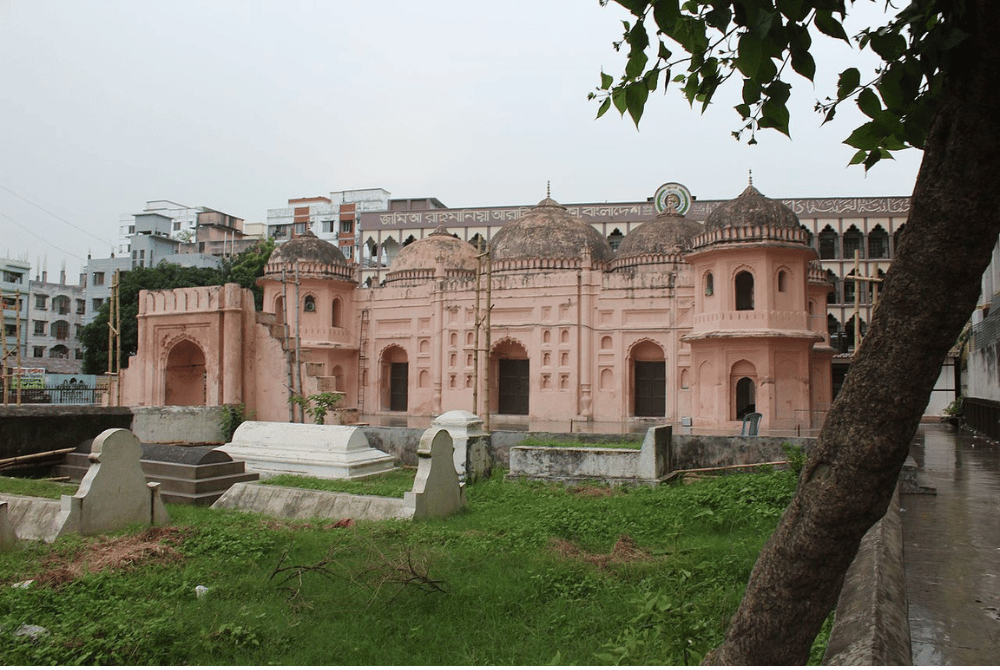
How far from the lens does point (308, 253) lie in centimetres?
2616

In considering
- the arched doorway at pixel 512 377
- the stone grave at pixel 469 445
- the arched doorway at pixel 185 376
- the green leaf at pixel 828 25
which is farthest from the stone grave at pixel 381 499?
the arched doorway at pixel 512 377

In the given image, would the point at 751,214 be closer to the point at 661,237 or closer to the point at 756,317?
the point at 756,317

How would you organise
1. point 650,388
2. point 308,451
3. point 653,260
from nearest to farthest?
point 308,451
point 650,388
point 653,260

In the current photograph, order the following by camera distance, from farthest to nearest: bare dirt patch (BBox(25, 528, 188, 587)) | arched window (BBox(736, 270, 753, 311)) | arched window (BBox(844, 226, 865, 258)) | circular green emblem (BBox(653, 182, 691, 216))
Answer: arched window (BBox(844, 226, 865, 258)) → circular green emblem (BBox(653, 182, 691, 216)) → arched window (BBox(736, 270, 753, 311)) → bare dirt patch (BBox(25, 528, 188, 587))

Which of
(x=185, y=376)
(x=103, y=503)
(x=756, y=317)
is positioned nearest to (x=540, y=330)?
(x=756, y=317)

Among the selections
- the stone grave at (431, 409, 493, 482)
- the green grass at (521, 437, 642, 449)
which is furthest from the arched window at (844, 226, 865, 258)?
the stone grave at (431, 409, 493, 482)

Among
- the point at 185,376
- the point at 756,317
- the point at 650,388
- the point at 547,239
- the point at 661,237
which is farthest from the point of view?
the point at 547,239

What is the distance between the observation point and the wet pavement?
12.3 ft

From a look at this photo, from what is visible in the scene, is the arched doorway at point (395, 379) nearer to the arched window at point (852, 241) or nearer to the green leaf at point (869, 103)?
the arched window at point (852, 241)

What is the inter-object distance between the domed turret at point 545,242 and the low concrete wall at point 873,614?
808 inches

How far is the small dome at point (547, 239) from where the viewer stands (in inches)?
1027

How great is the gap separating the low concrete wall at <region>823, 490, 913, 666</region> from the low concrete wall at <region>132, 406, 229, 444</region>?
1564cm

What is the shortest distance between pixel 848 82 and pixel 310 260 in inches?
964

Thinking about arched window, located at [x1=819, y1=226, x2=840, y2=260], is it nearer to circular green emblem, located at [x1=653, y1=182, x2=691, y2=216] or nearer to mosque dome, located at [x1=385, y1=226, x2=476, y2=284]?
circular green emblem, located at [x1=653, y1=182, x2=691, y2=216]
